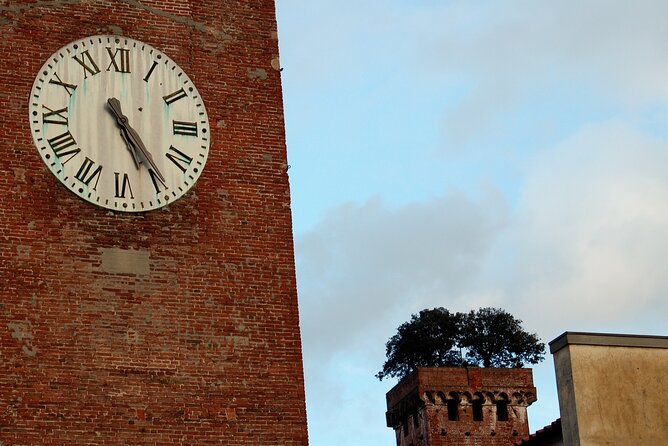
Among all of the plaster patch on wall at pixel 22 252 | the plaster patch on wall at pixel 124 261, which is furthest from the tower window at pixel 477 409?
the plaster patch on wall at pixel 22 252

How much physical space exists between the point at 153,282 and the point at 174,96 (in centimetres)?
262

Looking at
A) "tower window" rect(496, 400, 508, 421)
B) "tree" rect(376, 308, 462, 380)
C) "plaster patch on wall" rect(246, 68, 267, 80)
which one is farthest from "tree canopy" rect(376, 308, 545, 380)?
"plaster patch on wall" rect(246, 68, 267, 80)

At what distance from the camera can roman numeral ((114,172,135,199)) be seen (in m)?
17.0

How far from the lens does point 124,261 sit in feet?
55.1

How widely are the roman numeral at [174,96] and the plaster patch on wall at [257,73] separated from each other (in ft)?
3.51

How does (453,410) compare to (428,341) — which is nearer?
(453,410)

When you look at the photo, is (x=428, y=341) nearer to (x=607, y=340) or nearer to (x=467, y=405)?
(x=467, y=405)

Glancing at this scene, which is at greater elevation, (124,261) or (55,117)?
(55,117)

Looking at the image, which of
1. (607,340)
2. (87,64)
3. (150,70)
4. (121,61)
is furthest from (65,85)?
(607,340)

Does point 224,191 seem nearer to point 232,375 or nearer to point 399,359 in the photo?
point 232,375

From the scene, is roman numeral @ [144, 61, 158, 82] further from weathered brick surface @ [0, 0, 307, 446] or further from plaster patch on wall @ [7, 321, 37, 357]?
plaster patch on wall @ [7, 321, 37, 357]

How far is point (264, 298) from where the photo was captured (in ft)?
56.5

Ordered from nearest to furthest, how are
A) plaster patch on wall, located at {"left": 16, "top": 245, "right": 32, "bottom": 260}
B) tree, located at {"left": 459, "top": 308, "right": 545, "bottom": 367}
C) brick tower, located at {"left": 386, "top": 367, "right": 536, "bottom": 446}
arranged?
plaster patch on wall, located at {"left": 16, "top": 245, "right": 32, "bottom": 260}
brick tower, located at {"left": 386, "top": 367, "right": 536, "bottom": 446}
tree, located at {"left": 459, "top": 308, "right": 545, "bottom": 367}

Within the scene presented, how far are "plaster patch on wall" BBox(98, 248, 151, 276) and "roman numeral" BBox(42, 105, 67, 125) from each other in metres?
1.76
